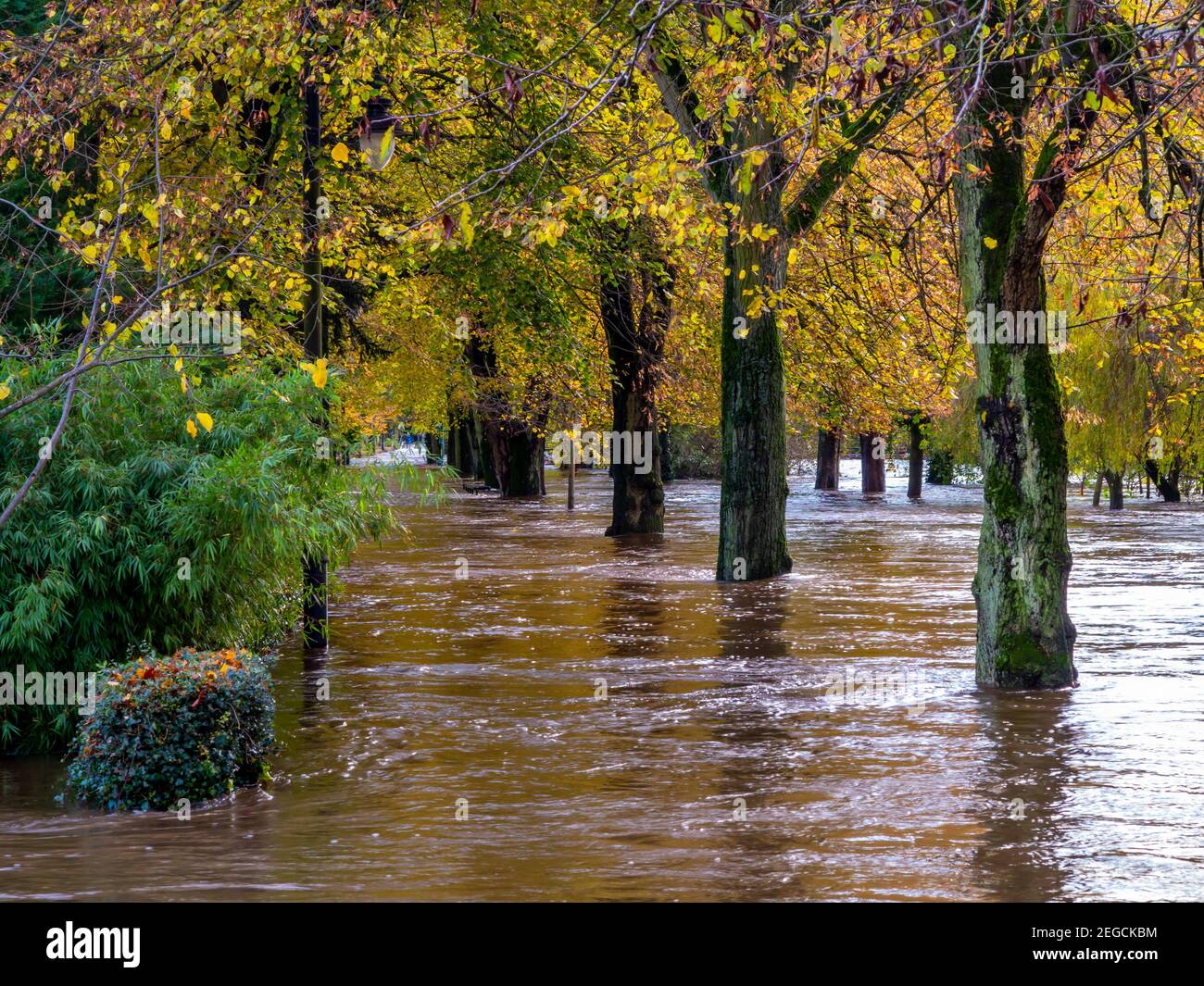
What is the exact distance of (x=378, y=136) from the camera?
53.3 ft

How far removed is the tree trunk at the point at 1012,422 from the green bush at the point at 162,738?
7057mm

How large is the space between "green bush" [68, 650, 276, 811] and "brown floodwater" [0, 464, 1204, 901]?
0.69ft

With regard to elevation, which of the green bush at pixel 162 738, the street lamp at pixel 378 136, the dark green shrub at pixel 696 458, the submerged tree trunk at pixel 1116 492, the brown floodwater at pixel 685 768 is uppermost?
the street lamp at pixel 378 136

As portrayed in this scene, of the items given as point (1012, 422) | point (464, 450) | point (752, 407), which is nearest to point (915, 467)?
point (464, 450)

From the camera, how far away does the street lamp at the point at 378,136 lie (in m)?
8.33

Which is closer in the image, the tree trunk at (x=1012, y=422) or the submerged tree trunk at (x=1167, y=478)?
the tree trunk at (x=1012, y=422)

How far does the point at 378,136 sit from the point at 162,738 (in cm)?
780

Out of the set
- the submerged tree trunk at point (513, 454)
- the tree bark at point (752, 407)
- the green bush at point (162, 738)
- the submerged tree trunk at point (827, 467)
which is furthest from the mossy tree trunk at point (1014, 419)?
the submerged tree trunk at point (827, 467)

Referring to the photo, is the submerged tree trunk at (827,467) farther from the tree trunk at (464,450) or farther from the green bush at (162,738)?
the green bush at (162,738)

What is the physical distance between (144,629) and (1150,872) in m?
8.41

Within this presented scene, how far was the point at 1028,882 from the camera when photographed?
27.2 ft

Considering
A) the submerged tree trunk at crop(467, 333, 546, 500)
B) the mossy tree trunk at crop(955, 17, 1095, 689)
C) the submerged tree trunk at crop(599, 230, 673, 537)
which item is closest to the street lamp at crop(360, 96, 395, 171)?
the mossy tree trunk at crop(955, 17, 1095, 689)

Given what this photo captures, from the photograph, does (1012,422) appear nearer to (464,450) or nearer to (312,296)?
(312,296)

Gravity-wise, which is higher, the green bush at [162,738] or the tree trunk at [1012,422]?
the tree trunk at [1012,422]
